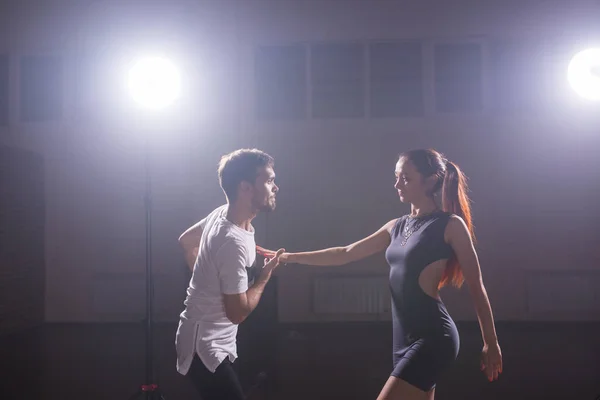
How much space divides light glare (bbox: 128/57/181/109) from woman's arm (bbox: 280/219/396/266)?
1.29m

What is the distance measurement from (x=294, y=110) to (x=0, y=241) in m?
3.34

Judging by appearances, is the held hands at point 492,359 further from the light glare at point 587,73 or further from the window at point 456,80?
the window at point 456,80

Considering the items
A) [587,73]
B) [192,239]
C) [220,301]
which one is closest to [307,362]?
[192,239]

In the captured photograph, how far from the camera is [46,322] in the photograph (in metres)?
5.70

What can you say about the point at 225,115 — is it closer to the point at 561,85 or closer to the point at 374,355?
the point at 374,355

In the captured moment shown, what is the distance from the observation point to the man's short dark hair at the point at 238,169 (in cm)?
188

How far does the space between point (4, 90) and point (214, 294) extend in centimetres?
550

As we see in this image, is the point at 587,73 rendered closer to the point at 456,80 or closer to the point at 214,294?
the point at 456,80

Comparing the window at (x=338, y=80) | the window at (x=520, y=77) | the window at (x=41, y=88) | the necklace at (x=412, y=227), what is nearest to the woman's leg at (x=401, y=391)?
the necklace at (x=412, y=227)

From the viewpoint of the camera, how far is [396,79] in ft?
18.2

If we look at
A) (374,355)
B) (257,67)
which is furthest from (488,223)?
(257,67)

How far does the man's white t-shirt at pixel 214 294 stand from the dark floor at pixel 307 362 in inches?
62.7

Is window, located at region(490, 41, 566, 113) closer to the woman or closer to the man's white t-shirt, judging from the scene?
the woman

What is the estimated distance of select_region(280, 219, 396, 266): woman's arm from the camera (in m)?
2.20
